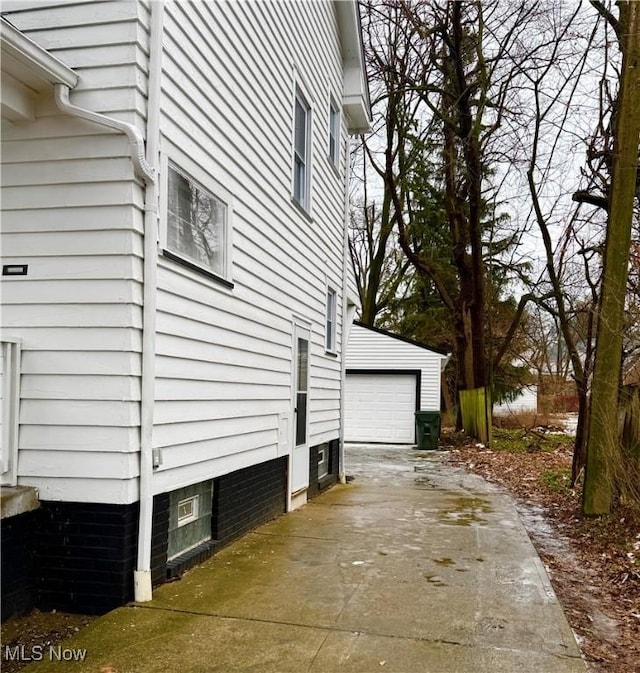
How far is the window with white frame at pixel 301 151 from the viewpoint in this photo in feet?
25.6

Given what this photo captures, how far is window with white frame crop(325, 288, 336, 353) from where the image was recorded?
997 centimetres

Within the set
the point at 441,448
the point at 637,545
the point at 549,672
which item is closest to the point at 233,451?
the point at 549,672

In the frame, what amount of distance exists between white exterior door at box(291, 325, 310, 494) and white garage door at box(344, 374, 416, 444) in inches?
384

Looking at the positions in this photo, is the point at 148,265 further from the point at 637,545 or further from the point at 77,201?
the point at 637,545

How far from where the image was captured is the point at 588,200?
8.88 meters

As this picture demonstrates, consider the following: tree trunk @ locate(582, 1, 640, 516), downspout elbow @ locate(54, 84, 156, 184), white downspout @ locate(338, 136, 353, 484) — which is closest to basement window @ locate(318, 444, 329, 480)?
white downspout @ locate(338, 136, 353, 484)

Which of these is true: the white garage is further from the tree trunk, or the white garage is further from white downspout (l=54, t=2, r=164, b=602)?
white downspout (l=54, t=2, r=164, b=602)

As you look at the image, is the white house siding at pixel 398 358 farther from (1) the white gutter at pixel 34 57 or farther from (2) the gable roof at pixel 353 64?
(1) the white gutter at pixel 34 57

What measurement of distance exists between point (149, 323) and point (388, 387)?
47.8 ft

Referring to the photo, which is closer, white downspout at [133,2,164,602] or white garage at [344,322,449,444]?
white downspout at [133,2,164,602]

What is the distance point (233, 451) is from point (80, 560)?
1.91m

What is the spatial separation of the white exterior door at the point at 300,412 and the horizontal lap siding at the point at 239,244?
0.28 metres
